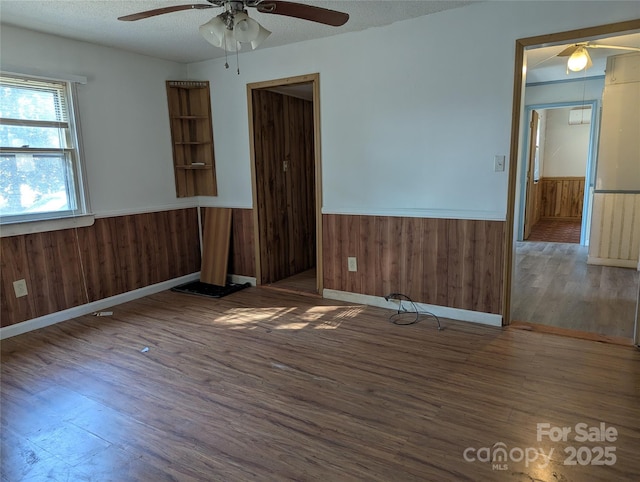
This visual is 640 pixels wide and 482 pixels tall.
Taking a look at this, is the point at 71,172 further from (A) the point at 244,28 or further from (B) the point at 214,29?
(A) the point at 244,28

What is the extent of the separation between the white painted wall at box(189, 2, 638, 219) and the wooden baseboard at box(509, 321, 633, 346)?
2.94ft

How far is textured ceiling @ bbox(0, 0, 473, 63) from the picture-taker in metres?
2.79

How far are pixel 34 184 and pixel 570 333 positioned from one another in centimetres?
435

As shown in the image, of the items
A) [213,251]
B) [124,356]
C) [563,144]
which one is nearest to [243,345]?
[124,356]

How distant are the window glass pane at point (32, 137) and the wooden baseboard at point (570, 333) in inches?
158

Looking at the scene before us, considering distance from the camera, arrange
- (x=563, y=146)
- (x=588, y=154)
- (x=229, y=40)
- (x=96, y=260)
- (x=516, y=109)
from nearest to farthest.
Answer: (x=229, y=40)
(x=516, y=109)
(x=96, y=260)
(x=588, y=154)
(x=563, y=146)

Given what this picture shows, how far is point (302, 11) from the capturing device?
2.06 meters

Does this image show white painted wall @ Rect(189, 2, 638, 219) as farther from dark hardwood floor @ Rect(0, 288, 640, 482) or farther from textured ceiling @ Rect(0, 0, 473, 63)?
dark hardwood floor @ Rect(0, 288, 640, 482)

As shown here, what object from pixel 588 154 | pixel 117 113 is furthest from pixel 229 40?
pixel 588 154

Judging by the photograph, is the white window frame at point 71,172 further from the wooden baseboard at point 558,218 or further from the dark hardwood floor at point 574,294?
the wooden baseboard at point 558,218

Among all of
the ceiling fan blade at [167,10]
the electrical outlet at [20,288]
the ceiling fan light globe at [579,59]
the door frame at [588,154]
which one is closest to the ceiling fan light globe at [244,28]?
the ceiling fan blade at [167,10]

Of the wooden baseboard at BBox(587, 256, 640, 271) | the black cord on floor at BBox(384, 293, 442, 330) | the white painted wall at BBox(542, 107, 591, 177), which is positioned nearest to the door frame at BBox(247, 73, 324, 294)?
the black cord on floor at BBox(384, 293, 442, 330)

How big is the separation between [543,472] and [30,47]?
14.3 ft

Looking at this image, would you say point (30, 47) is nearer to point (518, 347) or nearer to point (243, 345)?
point (243, 345)
